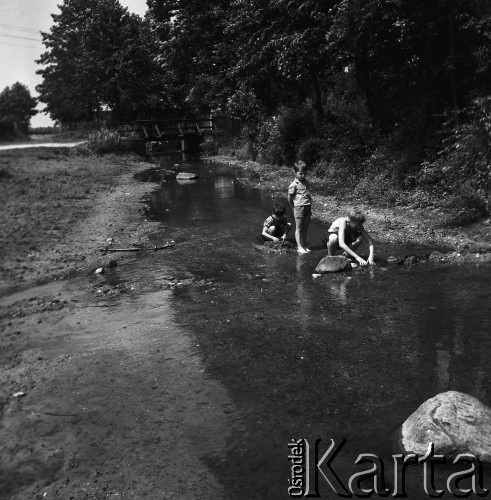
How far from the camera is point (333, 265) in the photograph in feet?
34.2

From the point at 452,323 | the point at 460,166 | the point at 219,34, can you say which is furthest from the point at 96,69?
the point at 452,323

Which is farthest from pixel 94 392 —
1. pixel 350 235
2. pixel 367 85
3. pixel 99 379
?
pixel 367 85

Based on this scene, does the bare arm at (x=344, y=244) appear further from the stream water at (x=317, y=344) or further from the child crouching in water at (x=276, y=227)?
the child crouching in water at (x=276, y=227)

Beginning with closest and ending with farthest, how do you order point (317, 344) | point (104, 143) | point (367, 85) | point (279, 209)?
point (317, 344), point (279, 209), point (367, 85), point (104, 143)

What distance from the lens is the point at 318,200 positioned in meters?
19.3

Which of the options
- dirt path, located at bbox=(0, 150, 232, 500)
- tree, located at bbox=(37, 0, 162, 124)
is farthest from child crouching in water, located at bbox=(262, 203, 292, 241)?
tree, located at bbox=(37, 0, 162, 124)

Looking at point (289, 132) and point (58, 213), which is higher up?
point (289, 132)

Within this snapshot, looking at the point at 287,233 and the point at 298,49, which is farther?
the point at 298,49

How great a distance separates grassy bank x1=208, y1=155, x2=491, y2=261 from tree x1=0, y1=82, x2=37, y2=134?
80.3m

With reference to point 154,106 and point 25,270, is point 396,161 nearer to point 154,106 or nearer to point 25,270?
Result: point 25,270

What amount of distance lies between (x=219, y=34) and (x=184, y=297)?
114 feet

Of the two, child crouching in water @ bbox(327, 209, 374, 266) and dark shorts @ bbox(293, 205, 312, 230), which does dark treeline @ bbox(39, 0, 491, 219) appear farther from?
dark shorts @ bbox(293, 205, 312, 230)

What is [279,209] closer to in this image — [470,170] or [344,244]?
[344,244]

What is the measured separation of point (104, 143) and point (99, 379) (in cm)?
3379
